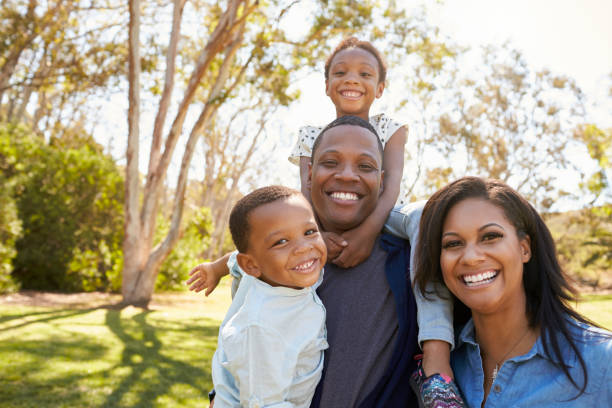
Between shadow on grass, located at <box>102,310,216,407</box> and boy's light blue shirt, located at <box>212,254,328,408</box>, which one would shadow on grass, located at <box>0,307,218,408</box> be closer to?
shadow on grass, located at <box>102,310,216,407</box>

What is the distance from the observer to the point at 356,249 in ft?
7.03

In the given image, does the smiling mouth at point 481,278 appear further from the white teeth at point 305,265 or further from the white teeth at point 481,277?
the white teeth at point 305,265

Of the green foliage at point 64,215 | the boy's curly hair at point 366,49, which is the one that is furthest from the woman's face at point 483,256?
the green foliage at point 64,215

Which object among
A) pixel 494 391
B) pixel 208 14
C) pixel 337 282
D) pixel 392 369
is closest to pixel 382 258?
pixel 337 282

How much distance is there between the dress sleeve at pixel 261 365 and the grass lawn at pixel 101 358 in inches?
109

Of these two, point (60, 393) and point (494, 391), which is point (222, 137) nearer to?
point (60, 393)

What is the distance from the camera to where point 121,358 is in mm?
6430

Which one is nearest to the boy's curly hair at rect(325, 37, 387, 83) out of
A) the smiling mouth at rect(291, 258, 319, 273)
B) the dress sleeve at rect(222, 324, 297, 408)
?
the smiling mouth at rect(291, 258, 319, 273)

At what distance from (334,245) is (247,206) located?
0.42 metres

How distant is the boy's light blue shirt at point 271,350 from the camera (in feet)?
5.85

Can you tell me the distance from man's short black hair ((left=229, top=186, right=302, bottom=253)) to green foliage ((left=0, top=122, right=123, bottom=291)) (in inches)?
436

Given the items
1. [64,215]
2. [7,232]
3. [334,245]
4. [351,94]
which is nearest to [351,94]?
[351,94]

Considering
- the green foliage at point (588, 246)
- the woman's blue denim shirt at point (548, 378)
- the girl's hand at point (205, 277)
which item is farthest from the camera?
the green foliage at point (588, 246)

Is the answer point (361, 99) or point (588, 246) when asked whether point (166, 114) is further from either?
point (588, 246)
